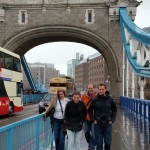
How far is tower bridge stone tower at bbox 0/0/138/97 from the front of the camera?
107ft

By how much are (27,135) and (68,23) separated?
26.8m

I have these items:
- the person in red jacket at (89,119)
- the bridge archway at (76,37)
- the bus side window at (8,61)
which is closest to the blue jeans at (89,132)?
the person in red jacket at (89,119)

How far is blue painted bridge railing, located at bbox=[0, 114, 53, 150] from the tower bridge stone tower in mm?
24068

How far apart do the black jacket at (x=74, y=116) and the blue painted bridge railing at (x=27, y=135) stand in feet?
2.38

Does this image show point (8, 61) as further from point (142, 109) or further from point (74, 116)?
point (74, 116)

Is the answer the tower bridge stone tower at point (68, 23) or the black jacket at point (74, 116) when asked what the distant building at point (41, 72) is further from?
the black jacket at point (74, 116)

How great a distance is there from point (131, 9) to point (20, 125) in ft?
90.2

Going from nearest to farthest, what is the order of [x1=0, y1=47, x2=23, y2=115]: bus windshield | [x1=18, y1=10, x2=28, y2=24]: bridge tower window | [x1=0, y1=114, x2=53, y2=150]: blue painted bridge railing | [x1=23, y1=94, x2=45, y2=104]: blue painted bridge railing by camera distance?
[x1=0, y1=114, x2=53, y2=150]: blue painted bridge railing → [x1=0, y1=47, x2=23, y2=115]: bus windshield → [x1=18, y1=10, x2=28, y2=24]: bridge tower window → [x1=23, y1=94, x2=45, y2=104]: blue painted bridge railing

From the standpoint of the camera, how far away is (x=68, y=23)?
108 feet

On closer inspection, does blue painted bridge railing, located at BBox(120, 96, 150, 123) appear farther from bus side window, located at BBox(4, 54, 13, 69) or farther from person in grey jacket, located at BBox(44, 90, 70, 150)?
person in grey jacket, located at BBox(44, 90, 70, 150)

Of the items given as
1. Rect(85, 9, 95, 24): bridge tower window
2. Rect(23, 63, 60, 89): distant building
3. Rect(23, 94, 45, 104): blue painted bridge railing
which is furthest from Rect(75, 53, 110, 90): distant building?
Rect(85, 9, 95, 24): bridge tower window

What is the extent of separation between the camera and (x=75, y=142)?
23.1 feet

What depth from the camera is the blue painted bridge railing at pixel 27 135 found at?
214 inches

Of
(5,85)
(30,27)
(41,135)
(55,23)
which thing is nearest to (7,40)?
(30,27)
